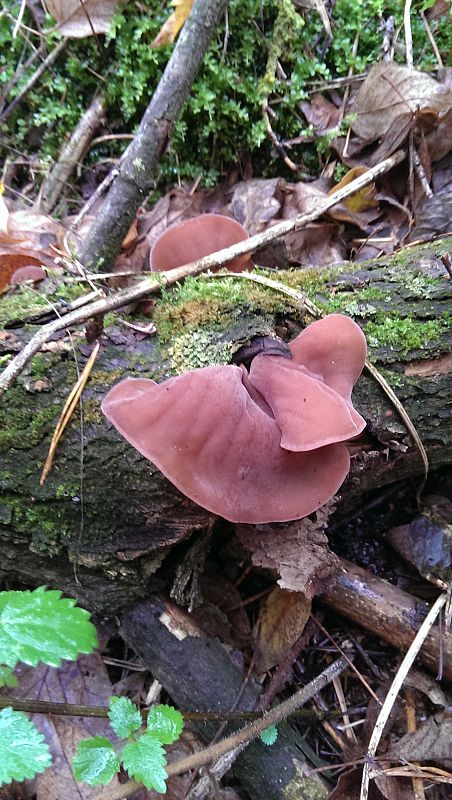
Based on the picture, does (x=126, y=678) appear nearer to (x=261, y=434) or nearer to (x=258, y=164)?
(x=261, y=434)

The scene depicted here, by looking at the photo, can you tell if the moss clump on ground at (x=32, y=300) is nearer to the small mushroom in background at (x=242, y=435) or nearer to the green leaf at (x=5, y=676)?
the small mushroom in background at (x=242, y=435)

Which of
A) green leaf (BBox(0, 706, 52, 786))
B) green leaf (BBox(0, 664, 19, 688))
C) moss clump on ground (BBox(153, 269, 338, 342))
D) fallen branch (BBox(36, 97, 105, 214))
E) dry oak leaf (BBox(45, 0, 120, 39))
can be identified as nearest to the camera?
green leaf (BBox(0, 706, 52, 786))

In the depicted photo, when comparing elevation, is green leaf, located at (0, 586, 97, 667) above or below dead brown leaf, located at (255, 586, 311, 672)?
above

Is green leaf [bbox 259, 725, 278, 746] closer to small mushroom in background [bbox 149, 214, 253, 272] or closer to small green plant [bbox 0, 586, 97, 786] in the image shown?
small green plant [bbox 0, 586, 97, 786]

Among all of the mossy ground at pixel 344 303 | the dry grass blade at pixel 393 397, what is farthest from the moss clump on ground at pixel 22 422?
the dry grass blade at pixel 393 397

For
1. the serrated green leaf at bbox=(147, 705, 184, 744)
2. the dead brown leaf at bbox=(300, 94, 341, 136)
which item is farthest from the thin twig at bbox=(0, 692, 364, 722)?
the dead brown leaf at bbox=(300, 94, 341, 136)
